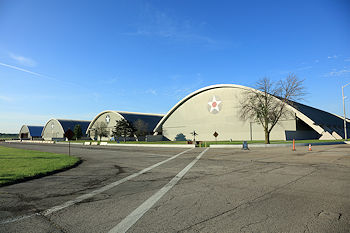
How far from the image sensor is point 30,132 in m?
103

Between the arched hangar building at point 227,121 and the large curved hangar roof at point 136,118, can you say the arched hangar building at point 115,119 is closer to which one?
the large curved hangar roof at point 136,118

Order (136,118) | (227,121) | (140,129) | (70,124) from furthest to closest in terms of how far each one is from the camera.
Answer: (70,124) < (136,118) < (140,129) < (227,121)

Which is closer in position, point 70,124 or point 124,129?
point 124,129

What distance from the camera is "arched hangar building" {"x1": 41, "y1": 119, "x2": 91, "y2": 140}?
82969 mm

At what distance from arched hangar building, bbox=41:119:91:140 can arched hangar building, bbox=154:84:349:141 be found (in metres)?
49.4

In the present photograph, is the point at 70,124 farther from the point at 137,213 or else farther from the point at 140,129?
the point at 137,213

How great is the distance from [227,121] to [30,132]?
103 m

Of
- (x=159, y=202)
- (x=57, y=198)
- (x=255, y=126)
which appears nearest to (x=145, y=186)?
(x=159, y=202)

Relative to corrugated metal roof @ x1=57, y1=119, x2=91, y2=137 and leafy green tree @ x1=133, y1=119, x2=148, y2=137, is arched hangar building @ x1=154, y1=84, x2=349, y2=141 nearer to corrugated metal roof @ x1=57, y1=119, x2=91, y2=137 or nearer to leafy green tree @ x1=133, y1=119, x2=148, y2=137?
leafy green tree @ x1=133, y1=119, x2=148, y2=137

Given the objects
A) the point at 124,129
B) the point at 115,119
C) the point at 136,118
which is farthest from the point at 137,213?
the point at 136,118

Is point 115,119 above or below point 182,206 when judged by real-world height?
above

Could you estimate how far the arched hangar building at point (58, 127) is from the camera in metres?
83.0

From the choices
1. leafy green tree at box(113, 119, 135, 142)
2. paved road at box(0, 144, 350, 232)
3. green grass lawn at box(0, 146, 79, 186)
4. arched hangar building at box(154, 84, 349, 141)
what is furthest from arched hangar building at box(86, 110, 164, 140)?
paved road at box(0, 144, 350, 232)

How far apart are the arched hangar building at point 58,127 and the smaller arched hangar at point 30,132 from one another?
606 inches
